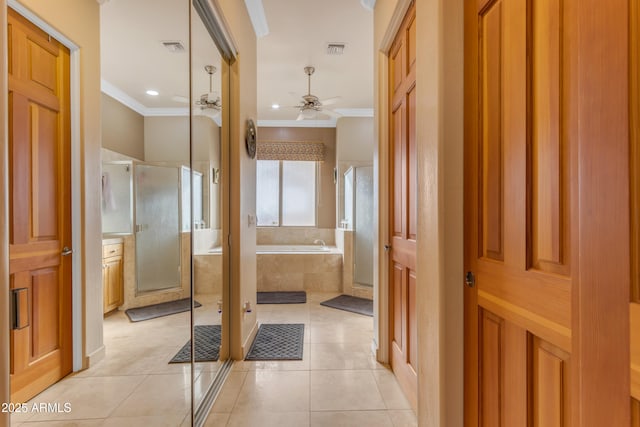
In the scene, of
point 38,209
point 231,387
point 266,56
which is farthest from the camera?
point 266,56

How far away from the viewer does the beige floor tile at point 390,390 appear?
70.3 inches

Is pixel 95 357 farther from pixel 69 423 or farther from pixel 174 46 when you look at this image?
pixel 174 46

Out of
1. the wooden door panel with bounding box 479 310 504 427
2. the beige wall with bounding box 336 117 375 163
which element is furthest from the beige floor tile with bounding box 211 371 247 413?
the beige wall with bounding box 336 117 375 163

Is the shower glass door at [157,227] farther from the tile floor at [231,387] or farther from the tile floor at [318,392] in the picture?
the tile floor at [318,392]

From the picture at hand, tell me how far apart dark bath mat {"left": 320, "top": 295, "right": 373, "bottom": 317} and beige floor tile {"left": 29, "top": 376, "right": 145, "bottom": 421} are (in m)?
2.76

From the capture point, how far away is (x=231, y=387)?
1964 mm

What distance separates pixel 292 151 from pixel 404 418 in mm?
4786

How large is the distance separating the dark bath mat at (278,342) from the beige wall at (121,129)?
184 centimetres

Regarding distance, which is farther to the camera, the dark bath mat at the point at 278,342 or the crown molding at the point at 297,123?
the crown molding at the point at 297,123

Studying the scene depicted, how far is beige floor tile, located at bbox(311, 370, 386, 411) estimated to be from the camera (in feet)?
5.83

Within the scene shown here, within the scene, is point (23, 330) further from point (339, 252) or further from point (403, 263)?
point (339, 252)

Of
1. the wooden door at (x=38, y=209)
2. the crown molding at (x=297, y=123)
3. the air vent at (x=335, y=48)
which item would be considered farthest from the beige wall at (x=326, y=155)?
the wooden door at (x=38, y=209)

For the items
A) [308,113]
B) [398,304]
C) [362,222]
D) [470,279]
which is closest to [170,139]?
[470,279]

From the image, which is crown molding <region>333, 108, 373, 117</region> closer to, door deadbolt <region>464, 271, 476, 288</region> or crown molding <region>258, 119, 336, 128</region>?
crown molding <region>258, 119, 336, 128</region>
